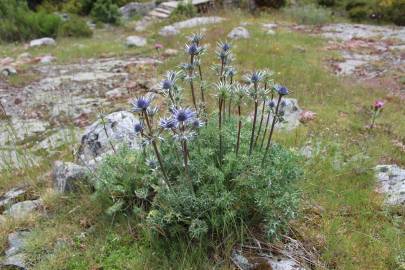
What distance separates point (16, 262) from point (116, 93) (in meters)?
4.93

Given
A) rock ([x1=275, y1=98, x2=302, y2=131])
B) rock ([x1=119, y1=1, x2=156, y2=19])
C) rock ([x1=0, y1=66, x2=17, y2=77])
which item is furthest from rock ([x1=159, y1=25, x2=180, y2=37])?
rock ([x1=275, y1=98, x2=302, y2=131])

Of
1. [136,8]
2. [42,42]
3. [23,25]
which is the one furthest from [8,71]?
[136,8]

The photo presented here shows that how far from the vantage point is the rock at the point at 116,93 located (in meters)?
7.53

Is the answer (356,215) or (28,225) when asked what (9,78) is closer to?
(28,225)

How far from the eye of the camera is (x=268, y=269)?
9.06 ft

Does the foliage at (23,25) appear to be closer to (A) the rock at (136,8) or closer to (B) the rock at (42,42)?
(B) the rock at (42,42)

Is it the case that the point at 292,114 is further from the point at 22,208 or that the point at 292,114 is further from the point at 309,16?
the point at 309,16

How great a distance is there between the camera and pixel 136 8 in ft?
61.5

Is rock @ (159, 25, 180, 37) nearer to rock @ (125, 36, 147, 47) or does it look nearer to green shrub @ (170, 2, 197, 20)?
rock @ (125, 36, 147, 47)

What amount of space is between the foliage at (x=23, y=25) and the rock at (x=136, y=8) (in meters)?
4.70

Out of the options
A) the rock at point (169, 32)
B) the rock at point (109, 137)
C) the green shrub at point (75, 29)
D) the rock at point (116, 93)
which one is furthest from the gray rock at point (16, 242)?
the green shrub at point (75, 29)

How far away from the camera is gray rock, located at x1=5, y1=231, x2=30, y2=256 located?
324cm

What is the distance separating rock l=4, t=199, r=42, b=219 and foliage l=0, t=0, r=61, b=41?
1136cm

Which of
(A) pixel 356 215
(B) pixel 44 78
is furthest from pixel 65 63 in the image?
(A) pixel 356 215
